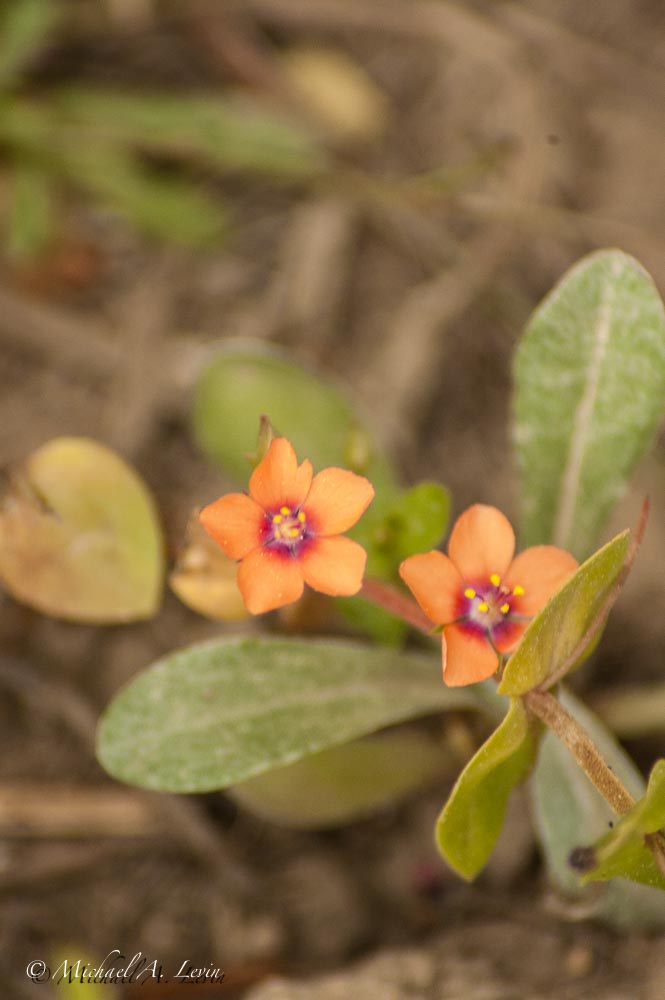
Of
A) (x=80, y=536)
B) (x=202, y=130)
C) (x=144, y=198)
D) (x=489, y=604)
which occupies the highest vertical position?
(x=489, y=604)

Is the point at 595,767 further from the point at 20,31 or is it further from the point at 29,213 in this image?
the point at 20,31

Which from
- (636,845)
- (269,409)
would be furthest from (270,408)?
(636,845)

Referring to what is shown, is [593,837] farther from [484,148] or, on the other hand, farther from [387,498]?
[484,148]

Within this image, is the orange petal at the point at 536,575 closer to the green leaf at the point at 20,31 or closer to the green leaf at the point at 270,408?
the green leaf at the point at 270,408

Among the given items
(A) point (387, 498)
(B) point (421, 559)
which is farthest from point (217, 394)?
(B) point (421, 559)

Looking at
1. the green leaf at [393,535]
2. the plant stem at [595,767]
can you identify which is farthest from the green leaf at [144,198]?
the plant stem at [595,767]
